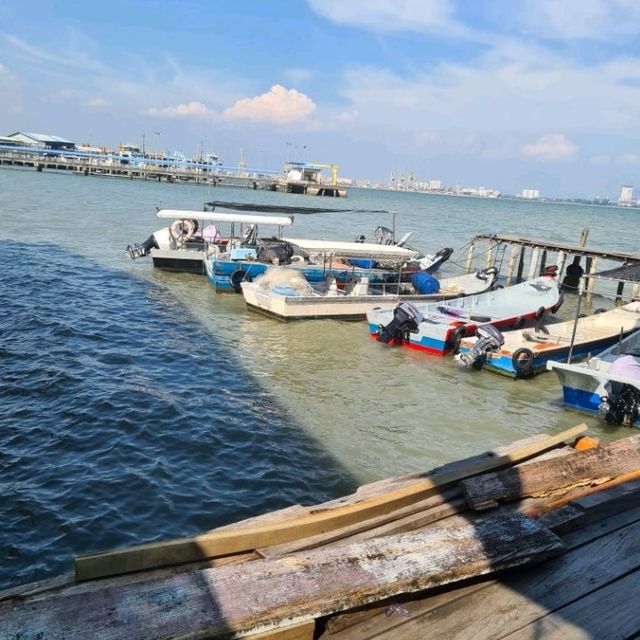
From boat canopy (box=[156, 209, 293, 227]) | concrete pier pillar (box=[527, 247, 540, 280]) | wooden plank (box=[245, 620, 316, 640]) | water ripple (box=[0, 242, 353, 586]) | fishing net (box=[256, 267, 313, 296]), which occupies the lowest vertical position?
water ripple (box=[0, 242, 353, 586])

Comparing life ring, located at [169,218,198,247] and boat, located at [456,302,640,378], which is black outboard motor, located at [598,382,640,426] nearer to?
boat, located at [456,302,640,378]

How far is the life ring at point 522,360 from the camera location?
1430cm

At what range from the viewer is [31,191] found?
213ft

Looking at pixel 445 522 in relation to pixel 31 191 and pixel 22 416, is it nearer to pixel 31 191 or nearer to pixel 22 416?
pixel 22 416

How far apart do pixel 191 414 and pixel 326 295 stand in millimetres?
10361

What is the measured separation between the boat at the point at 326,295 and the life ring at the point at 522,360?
6034mm

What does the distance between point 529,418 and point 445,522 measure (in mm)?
9129

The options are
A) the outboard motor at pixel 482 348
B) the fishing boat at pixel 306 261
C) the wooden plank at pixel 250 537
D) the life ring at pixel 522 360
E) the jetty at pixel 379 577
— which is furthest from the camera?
the fishing boat at pixel 306 261

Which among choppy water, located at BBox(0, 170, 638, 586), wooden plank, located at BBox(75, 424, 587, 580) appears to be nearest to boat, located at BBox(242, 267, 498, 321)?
choppy water, located at BBox(0, 170, 638, 586)

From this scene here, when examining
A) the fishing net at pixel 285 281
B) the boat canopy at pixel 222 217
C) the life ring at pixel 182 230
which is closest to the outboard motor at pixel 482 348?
the fishing net at pixel 285 281

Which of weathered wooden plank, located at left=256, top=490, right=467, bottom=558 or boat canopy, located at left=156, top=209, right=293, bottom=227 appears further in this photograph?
boat canopy, located at left=156, top=209, right=293, bottom=227

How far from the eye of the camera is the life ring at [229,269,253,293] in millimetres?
22438

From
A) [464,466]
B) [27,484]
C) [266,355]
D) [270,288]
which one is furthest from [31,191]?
[464,466]

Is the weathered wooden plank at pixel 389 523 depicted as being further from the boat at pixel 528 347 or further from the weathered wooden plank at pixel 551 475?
the boat at pixel 528 347
